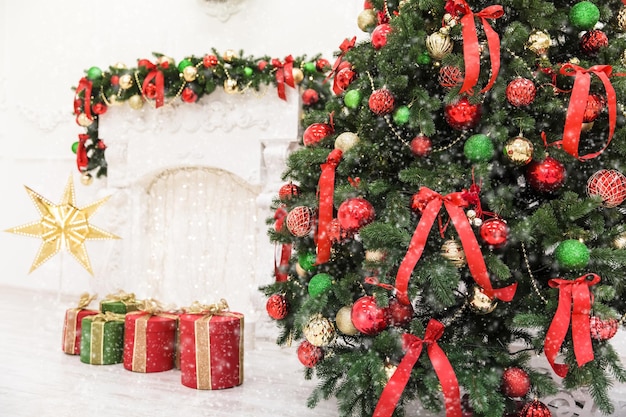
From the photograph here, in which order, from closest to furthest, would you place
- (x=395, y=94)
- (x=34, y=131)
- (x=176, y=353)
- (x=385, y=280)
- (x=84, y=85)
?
(x=385, y=280), (x=395, y=94), (x=176, y=353), (x=84, y=85), (x=34, y=131)

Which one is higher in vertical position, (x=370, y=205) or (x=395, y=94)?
(x=395, y=94)

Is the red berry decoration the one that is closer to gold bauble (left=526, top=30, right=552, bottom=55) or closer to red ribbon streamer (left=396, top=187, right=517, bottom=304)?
red ribbon streamer (left=396, top=187, right=517, bottom=304)

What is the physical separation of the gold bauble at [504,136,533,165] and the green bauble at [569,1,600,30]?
44 centimetres

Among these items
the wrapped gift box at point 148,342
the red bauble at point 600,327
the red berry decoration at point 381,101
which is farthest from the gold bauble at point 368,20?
the wrapped gift box at point 148,342

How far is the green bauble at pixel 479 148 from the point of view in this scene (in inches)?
69.4

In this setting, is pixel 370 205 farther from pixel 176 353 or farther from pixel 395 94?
pixel 176 353

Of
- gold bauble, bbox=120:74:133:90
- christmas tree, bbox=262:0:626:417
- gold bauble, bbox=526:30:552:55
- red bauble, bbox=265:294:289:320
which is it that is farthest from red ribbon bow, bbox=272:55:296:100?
gold bauble, bbox=526:30:552:55

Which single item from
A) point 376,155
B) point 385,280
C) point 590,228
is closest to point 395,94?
point 376,155

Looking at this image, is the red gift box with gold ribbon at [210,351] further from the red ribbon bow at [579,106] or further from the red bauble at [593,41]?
the red bauble at [593,41]

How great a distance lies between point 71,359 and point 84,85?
1.72m

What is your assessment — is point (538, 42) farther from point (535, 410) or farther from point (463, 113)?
point (535, 410)

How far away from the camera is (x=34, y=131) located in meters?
4.95

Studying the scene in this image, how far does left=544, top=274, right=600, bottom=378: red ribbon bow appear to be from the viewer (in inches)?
62.4

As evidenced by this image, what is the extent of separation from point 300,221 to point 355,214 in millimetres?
250
